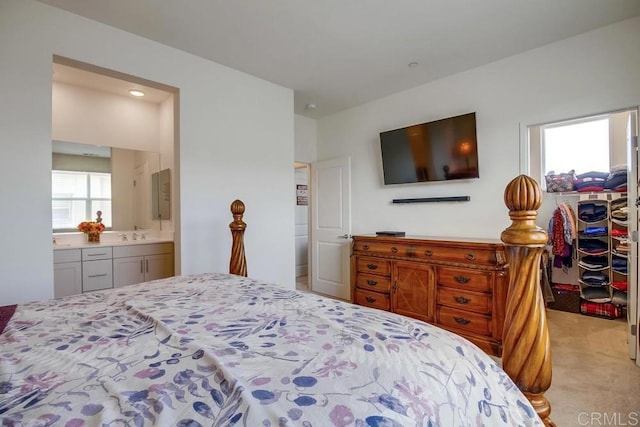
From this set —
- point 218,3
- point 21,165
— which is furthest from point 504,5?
point 21,165

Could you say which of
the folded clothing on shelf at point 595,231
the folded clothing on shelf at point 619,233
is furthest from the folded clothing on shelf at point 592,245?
the folded clothing on shelf at point 619,233

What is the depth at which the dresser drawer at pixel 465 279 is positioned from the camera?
8.93ft

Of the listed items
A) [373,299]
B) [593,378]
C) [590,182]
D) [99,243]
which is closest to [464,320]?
[593,378]

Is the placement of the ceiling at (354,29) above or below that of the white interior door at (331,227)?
above

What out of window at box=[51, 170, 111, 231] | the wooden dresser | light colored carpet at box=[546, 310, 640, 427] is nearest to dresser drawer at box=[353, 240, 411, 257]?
the wooden dresser

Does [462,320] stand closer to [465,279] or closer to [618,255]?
[465,279]

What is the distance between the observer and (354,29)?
2533mm

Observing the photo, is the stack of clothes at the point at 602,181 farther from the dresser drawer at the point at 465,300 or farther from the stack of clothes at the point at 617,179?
the dresser drawer at the point at 465,300

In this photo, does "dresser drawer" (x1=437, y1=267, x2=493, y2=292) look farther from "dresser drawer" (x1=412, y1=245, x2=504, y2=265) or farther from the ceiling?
the ceiling

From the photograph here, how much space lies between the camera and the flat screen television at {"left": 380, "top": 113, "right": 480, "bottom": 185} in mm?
3240

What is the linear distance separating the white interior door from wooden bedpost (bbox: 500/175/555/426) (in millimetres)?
3514

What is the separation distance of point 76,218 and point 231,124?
7.21 ft

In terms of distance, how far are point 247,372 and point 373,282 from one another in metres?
3.00

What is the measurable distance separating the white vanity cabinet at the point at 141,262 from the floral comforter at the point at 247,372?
2565 mm
